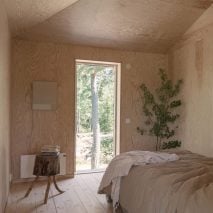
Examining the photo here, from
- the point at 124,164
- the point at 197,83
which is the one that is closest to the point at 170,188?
the point at 124,164

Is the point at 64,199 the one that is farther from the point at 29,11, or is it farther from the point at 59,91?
the point at 29,11

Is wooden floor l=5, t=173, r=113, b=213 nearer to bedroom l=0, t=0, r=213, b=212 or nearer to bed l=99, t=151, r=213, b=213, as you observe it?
bedroom l=0, t=0, r=213, b=212

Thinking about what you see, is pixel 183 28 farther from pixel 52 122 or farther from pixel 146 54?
pixel 52 122

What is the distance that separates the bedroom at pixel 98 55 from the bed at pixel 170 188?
132 cm

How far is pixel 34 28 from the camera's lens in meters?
3.72

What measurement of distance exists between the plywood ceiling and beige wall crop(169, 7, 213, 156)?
228mm

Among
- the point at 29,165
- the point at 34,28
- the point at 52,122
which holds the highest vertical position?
the point at 34,28

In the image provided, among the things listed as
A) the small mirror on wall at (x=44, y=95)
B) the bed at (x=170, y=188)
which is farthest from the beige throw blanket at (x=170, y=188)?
the small mirror on wall at (x=44, y=95)

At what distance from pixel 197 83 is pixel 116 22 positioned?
1.78 metres

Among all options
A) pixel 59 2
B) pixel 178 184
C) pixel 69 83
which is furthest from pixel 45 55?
pixel 178 184

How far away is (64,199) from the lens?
126 inches

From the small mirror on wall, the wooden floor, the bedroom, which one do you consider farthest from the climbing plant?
the small mirror on wall

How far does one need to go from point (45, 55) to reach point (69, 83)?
65 cm

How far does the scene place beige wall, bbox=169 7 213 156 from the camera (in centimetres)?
379
